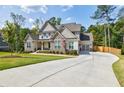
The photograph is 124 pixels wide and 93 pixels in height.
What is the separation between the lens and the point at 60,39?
878 inches

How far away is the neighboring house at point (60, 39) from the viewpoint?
2156cm

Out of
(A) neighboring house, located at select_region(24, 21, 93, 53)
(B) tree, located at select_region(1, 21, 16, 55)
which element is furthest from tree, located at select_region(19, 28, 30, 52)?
(B) tree, located at select_region(1, 21, 16, 55)

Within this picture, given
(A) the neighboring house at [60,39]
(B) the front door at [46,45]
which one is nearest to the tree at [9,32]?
(A) the neighboring house at [60,39]

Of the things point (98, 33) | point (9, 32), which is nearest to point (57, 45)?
point (9, 32)

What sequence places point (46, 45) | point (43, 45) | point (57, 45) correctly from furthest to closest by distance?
point (43, 45), point (46, 45), point (57, 45)

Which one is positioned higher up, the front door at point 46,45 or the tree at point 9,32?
the tree at point 9,32

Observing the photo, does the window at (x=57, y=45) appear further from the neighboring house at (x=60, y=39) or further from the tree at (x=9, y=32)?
the tree at (x=9, y=32)

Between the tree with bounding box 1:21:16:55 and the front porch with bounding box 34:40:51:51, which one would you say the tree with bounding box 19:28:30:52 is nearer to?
the front porch with bounding box 34:40:51:51

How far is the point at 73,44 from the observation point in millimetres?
21562

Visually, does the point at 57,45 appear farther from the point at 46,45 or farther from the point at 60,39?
the point at 46,45
